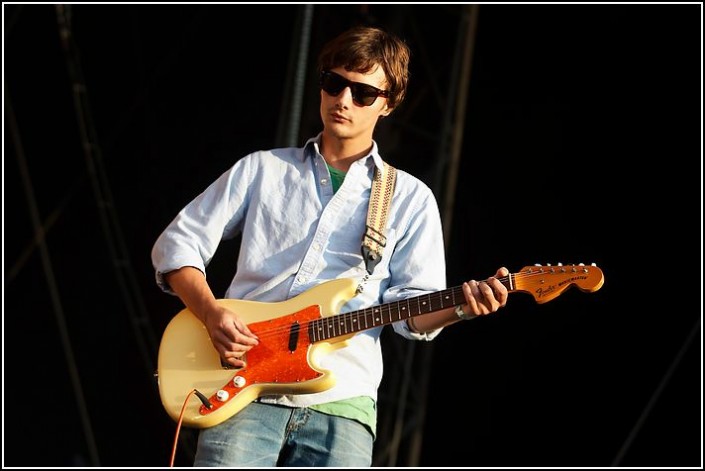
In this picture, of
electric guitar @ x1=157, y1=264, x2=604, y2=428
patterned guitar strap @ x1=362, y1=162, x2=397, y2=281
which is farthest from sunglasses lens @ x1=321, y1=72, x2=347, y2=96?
electric guitar @ x1=157, y1=264, x2=604, y2=428

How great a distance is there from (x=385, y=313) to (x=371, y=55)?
72cm

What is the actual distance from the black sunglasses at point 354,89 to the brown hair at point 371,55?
0.11ft

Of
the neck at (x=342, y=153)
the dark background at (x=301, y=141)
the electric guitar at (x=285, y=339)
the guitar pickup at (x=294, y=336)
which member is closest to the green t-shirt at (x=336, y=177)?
the neck at (x=342, y=153)

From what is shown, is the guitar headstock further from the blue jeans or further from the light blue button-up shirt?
the blue jeans

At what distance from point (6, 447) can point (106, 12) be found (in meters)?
2.84

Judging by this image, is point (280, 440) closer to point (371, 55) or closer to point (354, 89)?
point (354, 89)

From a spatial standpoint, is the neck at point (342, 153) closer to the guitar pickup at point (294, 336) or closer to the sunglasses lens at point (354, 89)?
the sunglasses lens at point (354, 89)

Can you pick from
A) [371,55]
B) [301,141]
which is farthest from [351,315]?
[301,141]

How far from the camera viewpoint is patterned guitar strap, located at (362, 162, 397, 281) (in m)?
2.29

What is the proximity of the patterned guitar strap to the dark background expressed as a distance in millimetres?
2518

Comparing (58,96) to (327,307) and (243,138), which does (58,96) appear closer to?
(243,138)

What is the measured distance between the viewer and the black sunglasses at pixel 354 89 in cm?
238

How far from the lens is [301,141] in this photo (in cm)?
491

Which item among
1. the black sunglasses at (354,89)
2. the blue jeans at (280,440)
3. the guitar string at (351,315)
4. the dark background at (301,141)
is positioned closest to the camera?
the blue jeans at (280,440)
